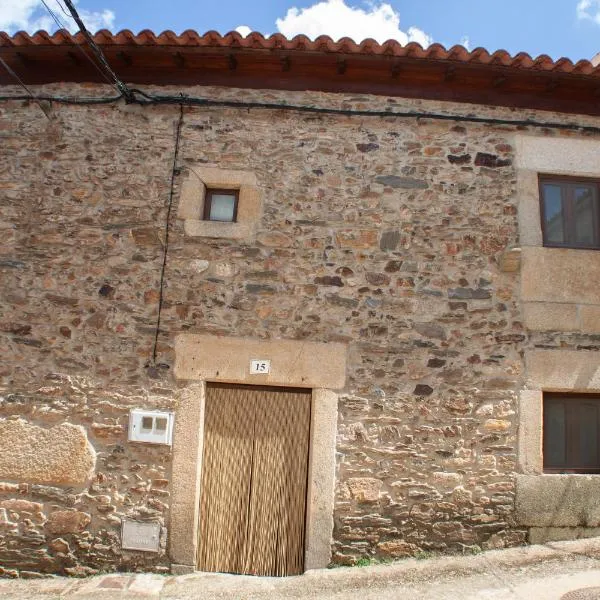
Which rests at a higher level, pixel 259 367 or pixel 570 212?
pixel 570 212

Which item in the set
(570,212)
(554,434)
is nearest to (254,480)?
(554,434)

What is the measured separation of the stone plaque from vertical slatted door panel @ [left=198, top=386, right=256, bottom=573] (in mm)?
362

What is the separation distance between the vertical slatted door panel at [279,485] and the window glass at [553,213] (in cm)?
271

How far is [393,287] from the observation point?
181 inches

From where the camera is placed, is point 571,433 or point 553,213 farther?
point 553,213

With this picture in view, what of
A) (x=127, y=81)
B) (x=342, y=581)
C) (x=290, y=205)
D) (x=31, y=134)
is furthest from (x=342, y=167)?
(x=342, y=581)

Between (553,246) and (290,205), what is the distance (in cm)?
243

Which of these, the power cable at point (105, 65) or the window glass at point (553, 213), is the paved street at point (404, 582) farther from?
the power cable at point (105, 65)

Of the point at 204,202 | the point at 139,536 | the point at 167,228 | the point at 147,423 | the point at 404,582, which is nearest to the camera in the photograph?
the point at 404,582

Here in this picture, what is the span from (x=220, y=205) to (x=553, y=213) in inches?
122

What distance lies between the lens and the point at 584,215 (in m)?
4.84

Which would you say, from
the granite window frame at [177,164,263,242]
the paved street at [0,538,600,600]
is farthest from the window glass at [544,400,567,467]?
the granite window frame at [177,164,263,242]

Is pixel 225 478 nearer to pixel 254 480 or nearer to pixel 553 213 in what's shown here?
pixel 254 480

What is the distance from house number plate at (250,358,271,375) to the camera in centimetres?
443
